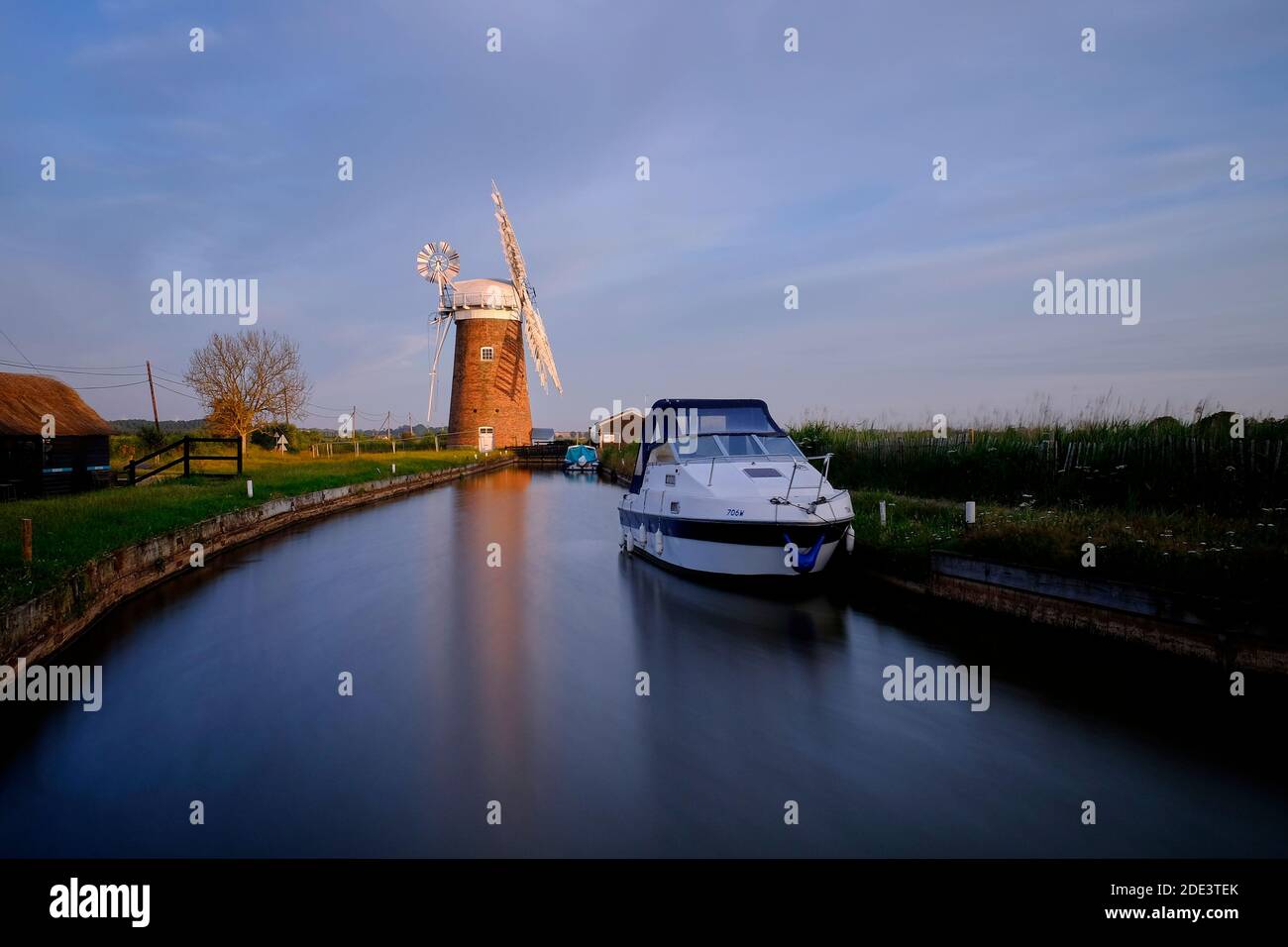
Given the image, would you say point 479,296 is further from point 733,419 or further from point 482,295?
point 733,419

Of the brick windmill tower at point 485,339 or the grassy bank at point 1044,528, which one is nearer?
the grassy bank at point 1044,528

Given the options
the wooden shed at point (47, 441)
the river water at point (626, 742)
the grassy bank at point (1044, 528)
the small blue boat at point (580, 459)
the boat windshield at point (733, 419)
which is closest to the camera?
the river water at point (626, 742)

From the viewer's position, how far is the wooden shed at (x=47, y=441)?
59.1ft

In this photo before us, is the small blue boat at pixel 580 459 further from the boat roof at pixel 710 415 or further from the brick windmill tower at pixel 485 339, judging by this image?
the boat roof at pixel 710 415

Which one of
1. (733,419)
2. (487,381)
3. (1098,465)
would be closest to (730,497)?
(733,419)

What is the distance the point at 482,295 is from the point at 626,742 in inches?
2010

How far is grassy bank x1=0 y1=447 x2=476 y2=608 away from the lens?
855cm

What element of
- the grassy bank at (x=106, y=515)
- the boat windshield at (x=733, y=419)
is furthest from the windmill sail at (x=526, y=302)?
the boat windshield at (x=733, y=419)

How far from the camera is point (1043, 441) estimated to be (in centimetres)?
1407

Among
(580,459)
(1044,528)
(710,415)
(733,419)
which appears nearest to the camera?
(1044,528)

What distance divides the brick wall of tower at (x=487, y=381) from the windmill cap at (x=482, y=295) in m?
1.08

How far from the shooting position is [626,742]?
6320mm

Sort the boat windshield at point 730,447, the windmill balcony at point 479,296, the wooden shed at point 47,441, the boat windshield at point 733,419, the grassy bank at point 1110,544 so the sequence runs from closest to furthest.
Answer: the grassy bank at point 1110,544 < the boat windshield at point 730,447 < the boat windshield at point 733,419 < the wooden shed at point 47,441 < the windmill balcony at point 479,296
